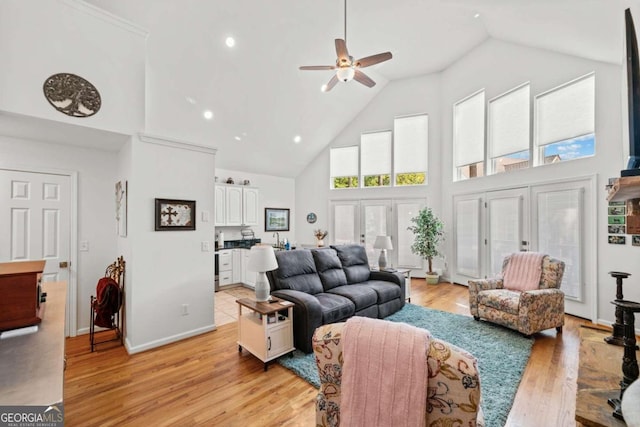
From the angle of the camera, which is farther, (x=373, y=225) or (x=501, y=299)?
(x=373, y=225)

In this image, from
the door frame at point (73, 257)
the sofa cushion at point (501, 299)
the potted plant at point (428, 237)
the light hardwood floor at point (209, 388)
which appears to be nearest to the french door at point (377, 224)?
the potted plant at point (428, 237)

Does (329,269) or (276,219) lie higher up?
(276,219)

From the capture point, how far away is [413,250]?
6.21 m

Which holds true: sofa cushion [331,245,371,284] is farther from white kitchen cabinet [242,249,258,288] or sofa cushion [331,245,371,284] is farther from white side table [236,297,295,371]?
white kitchen cabinet [242,249,258,288]

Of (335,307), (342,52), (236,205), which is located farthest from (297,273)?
(236,205)

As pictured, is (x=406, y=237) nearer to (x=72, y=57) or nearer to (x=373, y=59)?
(x=373, y=59)

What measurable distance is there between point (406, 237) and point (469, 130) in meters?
2.75

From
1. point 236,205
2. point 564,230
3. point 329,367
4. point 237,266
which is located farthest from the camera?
point 236,205

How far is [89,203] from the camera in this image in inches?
139

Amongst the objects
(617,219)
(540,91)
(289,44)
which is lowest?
(617,219)

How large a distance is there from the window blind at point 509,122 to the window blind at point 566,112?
0.72ft

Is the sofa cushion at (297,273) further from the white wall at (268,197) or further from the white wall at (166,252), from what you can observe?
the white wall at (268,197)

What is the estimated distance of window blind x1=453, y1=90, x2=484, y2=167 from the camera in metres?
5.59

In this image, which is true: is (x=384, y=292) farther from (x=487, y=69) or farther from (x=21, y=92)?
(x=487, y=69)
